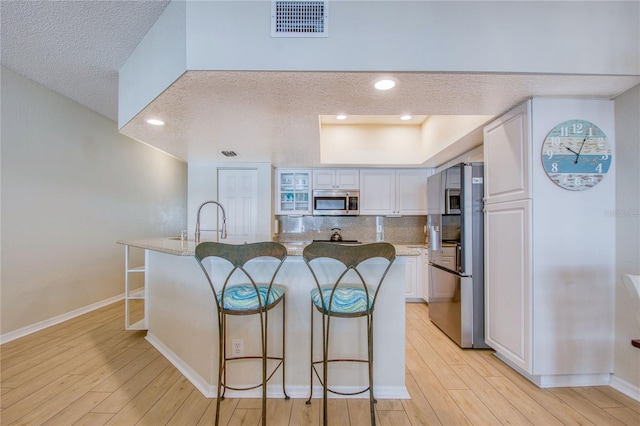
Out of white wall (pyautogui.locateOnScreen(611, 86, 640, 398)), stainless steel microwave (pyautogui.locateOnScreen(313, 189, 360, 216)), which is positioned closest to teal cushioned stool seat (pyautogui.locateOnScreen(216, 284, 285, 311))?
white wall (pyautogui.locateOnScreen(611, 86, 640, 398))

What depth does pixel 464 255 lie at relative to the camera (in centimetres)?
252

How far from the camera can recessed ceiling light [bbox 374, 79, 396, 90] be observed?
1.67m

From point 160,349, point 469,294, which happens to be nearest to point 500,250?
point 469,294

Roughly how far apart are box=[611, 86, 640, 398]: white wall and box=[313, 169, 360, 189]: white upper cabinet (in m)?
2.80

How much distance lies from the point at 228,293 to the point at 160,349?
1.46 m

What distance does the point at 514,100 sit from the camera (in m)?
1.95

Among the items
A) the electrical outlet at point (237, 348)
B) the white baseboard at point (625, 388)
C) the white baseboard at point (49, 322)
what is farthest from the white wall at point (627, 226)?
the white baseboard at point (49, 322)

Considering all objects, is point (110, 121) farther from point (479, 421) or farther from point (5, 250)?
point (479, 421)

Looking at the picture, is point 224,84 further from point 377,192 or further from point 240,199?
point 377,192

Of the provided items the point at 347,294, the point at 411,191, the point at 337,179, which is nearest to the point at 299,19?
the point at 347,294

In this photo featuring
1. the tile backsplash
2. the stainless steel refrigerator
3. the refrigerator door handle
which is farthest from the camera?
the tile backsplash

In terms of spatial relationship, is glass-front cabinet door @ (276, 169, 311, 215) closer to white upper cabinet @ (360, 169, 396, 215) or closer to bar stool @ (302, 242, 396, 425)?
white upper cabinet @ (360, 169, 396, 215)

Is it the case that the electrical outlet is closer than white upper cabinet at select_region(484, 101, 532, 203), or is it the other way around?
the electrical outlet

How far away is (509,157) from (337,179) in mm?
2457
